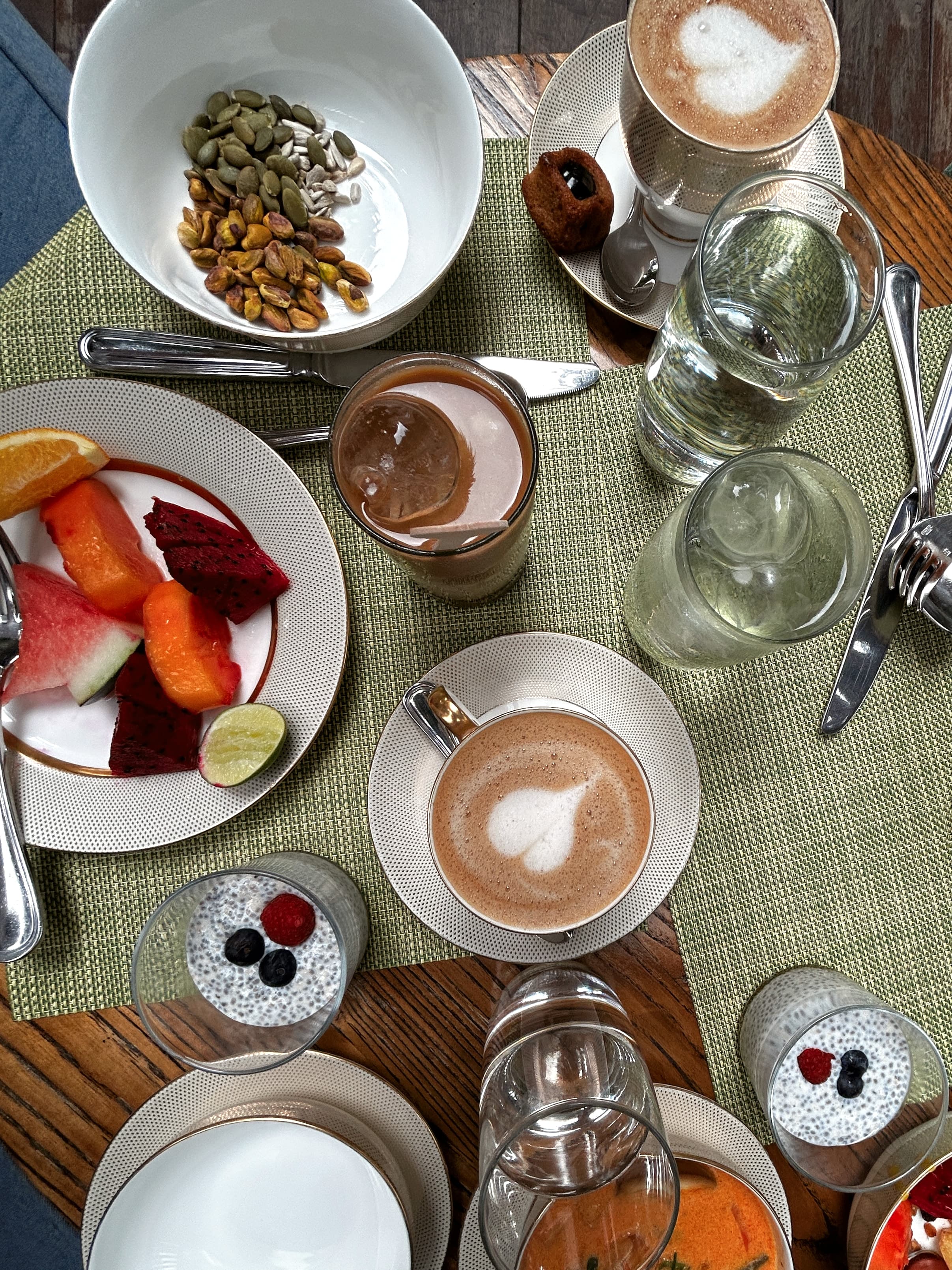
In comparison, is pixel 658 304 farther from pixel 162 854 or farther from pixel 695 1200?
pixel 695 1200

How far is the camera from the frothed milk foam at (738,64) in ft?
2.97

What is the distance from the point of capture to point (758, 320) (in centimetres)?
100

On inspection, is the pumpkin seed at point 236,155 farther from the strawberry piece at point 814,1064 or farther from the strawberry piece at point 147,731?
the strawberry piece at point 814,1064

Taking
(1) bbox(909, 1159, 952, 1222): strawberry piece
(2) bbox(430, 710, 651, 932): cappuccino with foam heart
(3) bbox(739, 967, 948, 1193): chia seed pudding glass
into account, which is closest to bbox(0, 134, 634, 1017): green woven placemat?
(2) bbox(430, 710, 651, 932): cappuccino with foam heart

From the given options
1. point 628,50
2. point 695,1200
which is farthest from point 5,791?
point 628,50

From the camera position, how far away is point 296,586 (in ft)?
3.24

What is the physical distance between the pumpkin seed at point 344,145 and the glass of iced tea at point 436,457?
1.06 feet

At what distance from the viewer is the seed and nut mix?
0.98 meters

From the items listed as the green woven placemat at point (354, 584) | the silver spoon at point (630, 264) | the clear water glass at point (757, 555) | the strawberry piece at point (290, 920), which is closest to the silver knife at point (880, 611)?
the clear water glass at point (757, 555)

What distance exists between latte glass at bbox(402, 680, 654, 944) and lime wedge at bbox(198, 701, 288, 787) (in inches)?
5.8

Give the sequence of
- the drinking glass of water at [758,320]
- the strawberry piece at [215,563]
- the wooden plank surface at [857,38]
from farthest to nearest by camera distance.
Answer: the wooden plank surface at [857,38] < the strawberry piece at [215,563] < the drinking glass of water at [758,320]

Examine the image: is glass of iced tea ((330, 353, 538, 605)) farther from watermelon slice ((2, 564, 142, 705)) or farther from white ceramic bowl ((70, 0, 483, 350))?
watermelon slice ((2, 564, 142, 705))

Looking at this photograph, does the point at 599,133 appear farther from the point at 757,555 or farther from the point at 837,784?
the point at 837,784

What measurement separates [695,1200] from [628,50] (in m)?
1.23
